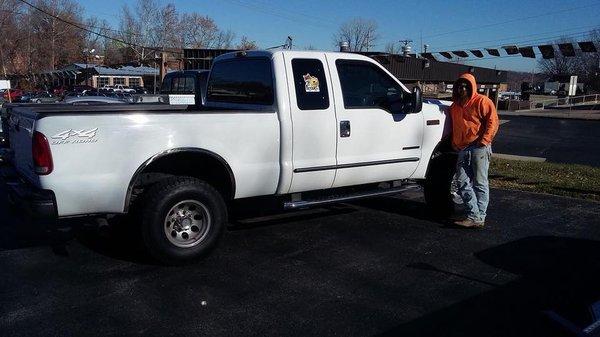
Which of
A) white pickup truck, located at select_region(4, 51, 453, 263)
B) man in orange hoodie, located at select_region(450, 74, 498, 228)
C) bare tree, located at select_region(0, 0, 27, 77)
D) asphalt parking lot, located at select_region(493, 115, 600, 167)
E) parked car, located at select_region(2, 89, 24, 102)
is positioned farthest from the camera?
bare tree, located at select_region(0, 0, 27, 77)

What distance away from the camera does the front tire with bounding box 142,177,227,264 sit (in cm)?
446

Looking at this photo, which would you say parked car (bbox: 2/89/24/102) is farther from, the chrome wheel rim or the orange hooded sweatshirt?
the orange hooded sweatshirt

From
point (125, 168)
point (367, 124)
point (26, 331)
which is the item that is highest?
point (367, 124)

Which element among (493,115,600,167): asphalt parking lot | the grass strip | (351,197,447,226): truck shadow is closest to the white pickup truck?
(351,197,447,226): truck shadow

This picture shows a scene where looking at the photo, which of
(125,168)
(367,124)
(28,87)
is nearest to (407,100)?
(367,124)

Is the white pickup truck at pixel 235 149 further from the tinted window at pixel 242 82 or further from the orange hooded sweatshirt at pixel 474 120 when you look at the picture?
the orange hooded sweatshirt at pixel 474 120

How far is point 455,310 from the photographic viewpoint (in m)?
3.85

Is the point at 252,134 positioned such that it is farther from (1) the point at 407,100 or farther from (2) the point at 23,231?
(2) the point at 23,231

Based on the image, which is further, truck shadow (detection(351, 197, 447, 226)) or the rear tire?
truck shadow (detection(351, 197, 447, 226))

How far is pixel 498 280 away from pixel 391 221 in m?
2.03

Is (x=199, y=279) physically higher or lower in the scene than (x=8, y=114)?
lower

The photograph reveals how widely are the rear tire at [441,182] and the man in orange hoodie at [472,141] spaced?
153 mm

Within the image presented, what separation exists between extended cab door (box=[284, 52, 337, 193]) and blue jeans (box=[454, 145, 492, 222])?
5.54 ft

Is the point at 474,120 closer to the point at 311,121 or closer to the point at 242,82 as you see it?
the point at 311,121
